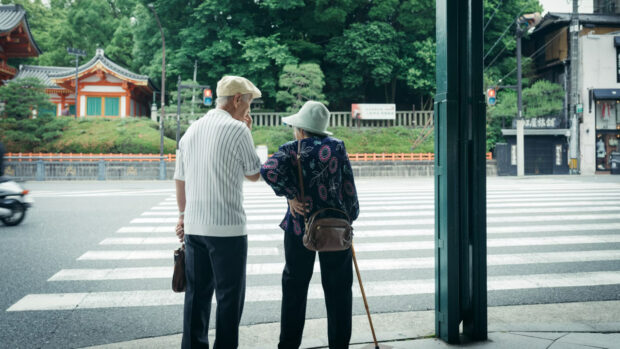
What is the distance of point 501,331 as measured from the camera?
129 inches

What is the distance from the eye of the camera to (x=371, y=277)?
5.07 m

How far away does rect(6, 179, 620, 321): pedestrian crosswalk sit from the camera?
177 inches

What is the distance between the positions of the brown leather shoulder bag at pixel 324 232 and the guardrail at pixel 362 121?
27226mm

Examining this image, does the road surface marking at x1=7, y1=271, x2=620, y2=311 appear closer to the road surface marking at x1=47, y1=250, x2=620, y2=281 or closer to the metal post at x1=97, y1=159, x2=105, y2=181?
the road surface marking at x1=47, y1=250, x2=620, y2=281

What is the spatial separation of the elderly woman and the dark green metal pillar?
0.78 m

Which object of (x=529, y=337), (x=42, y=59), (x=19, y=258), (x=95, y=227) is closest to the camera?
(x=529, y=337)

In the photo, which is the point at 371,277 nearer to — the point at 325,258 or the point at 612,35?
the point at 325,258

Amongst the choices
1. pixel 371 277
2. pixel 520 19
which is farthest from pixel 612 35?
pixel 371 277

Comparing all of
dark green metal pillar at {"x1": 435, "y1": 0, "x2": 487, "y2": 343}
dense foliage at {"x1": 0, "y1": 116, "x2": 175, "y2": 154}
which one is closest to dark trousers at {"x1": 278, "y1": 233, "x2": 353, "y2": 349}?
dark green metal pillar at {"x1": 435, "y1": 0, "x2": 487, "y2": 343}

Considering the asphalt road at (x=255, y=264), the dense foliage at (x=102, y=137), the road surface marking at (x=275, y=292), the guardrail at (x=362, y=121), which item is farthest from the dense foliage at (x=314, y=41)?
the road surface marking at (x=275, y=292)

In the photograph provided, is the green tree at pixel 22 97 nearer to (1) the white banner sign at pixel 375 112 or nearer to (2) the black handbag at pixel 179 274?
(1) the white banner sign at pixel 375 112

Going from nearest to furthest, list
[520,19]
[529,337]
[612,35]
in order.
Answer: [529,337]
[520,19]
[612,35]

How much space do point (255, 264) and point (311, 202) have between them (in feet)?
10.4

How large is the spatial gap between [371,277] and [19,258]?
475cm
